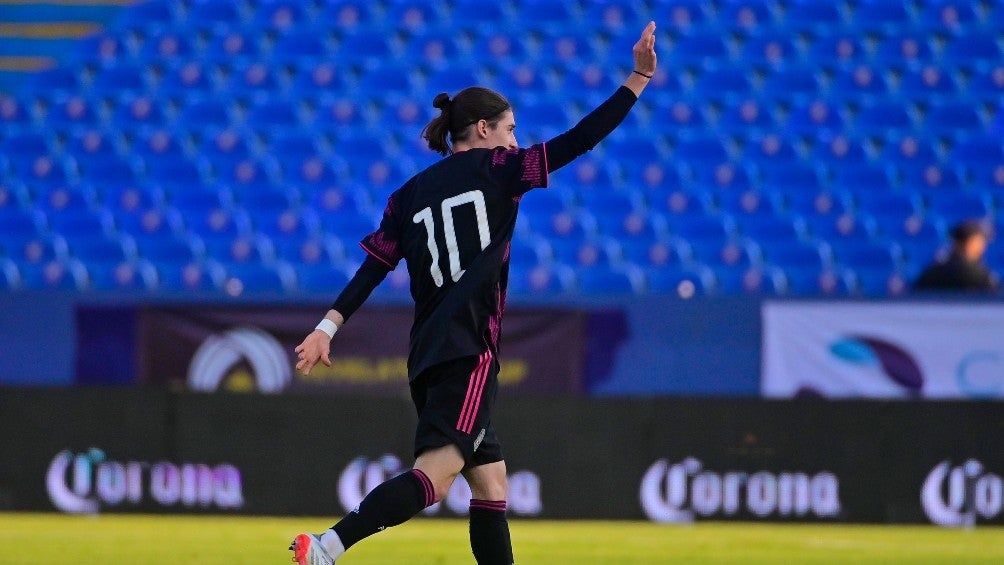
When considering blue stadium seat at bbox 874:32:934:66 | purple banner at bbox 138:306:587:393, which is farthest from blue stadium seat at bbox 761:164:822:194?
purple banner at bbox 138:306:587:393

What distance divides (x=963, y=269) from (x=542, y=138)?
357cm

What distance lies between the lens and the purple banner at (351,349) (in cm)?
962

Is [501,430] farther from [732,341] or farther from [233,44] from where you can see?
[233,44]

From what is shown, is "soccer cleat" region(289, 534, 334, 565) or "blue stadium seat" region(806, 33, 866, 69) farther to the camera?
"blue stadium seat" region(806, 33, 866, 69)

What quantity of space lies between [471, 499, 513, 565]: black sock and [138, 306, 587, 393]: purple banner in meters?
5.33

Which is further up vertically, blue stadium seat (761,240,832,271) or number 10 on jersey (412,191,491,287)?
blue stadium seat (761,240,832,271)

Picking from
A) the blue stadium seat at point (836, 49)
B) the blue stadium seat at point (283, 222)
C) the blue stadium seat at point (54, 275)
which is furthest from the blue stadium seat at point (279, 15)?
the blue stadium seat at point (836, 49)

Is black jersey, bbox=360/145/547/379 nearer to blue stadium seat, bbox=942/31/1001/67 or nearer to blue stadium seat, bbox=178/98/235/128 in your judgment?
blue stadium seat, bbox=178/98/235/128

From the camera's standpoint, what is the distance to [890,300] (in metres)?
9.49

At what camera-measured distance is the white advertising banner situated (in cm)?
941

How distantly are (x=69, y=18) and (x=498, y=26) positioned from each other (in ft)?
12.1

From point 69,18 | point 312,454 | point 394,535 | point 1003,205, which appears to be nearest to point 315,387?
point 312,454

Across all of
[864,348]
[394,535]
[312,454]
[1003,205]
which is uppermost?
[1003,205]

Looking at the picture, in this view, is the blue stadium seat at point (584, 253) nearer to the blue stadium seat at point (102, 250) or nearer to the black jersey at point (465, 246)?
the blue stadium seat at point (102, 250)
